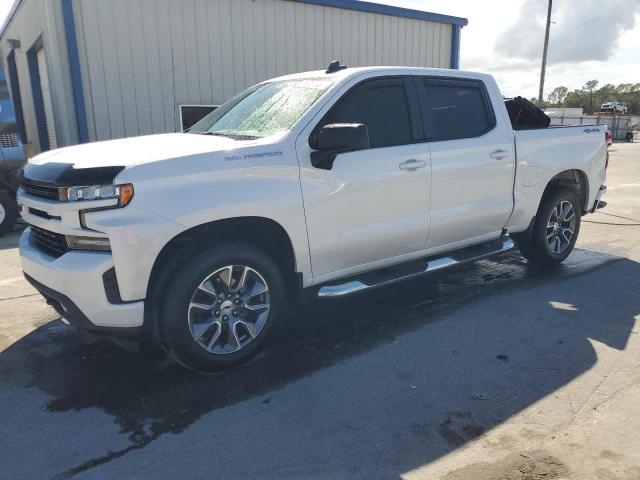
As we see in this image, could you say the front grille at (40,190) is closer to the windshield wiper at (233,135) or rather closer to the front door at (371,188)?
the windshield wiper at (233,135)

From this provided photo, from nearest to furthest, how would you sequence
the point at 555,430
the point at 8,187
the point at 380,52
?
the point at 555,430, the point at 8,187, the point at 380,52

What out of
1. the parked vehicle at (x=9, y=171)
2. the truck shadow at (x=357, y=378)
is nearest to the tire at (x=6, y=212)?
the parked vehicle at (x=9, y=171)

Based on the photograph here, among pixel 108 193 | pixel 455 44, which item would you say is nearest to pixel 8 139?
pixel 108 193

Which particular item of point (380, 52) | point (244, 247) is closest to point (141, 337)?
point (244, 247)

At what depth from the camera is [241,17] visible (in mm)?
10562

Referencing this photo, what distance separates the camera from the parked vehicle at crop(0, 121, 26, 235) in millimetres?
8062

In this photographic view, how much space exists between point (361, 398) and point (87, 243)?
6.15 feet

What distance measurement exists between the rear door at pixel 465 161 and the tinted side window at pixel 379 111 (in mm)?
225

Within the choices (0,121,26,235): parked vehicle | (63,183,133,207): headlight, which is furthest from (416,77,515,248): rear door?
(0,121,26,235): parked vehicle

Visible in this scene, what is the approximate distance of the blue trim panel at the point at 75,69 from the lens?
8977 mm

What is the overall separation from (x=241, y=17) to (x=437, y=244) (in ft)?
26.0

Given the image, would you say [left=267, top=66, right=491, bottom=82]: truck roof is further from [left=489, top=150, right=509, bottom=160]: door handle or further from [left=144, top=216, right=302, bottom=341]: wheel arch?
[left=144, top=216, right=302, bottom=341]: wheel arch

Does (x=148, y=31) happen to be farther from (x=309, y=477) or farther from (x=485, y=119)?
(x=309, y=477)

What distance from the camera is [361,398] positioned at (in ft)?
10.6
